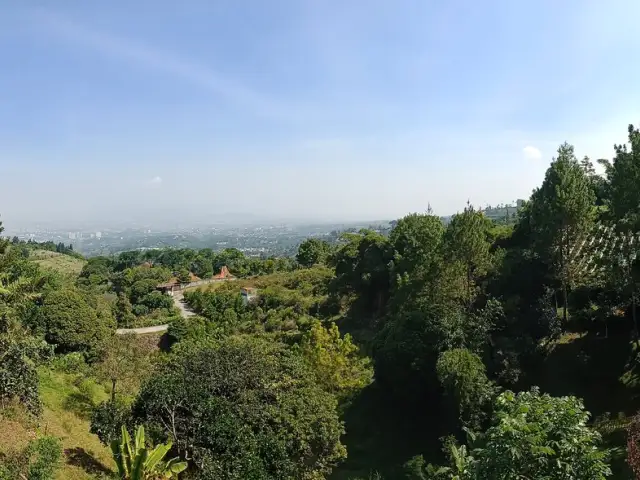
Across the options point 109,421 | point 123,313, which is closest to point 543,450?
point 109,421

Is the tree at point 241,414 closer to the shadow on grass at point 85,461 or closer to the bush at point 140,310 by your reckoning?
the shadow on grass at point 85,461

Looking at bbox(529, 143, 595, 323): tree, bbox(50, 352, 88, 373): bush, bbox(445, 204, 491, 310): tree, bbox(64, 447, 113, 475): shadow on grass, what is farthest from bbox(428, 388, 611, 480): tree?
bbox(50, 352, 88, 373): bush

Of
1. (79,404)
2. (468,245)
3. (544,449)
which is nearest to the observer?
(544,449)

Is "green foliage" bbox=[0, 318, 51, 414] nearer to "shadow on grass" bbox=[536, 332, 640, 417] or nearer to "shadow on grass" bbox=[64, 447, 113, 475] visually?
"shadow on grass" bbox=[64, 447, 113, 475]

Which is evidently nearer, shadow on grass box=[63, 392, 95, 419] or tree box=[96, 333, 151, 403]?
shadow on grass box=[63, 392, 95, 419]

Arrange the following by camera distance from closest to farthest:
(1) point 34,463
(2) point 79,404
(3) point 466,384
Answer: (1) point 34,463
(3) point 466,384
(2) point 79,404

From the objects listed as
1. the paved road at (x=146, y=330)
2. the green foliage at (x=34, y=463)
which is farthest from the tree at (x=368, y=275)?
the green foliage at (x=34, y=463)

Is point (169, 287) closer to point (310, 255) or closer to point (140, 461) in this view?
point (310, 255)

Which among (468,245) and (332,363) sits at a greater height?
(468,245)

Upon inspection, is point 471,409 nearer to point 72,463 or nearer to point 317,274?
point 72,463
